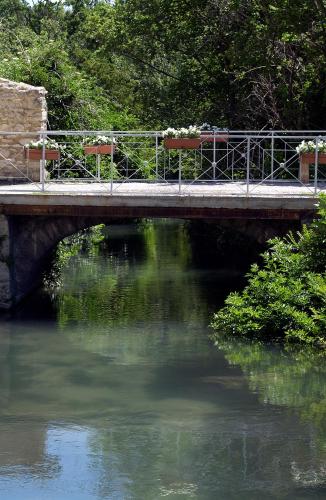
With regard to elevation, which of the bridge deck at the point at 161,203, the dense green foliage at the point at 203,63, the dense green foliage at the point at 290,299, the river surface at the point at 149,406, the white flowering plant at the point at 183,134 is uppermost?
the dense green foliage at the point at 203,63

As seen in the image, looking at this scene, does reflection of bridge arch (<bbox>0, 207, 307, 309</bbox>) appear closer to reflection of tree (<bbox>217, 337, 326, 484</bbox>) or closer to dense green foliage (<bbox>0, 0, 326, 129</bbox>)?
reflection of tree (<bbox>217, 337, 326, 484</bbox>)

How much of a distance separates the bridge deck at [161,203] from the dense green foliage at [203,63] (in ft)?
19.5

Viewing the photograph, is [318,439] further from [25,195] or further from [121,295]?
[121,295]

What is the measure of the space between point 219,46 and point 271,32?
3.38 metres

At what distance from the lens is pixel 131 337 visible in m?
14.4

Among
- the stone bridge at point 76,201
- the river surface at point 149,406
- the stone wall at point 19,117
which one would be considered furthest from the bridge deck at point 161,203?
the stone wall at point 19,117

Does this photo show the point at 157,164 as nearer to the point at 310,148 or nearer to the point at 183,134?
the point at 183,134

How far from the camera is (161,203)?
1491 centimetres

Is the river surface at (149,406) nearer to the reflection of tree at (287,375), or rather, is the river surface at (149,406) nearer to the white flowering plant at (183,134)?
the reflection of tree at (287,375)

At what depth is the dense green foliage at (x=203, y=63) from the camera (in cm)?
2159

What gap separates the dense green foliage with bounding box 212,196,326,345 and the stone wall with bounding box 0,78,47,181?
551 cm

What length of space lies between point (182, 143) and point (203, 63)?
33.8 ft

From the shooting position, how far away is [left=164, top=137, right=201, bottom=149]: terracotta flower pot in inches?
621

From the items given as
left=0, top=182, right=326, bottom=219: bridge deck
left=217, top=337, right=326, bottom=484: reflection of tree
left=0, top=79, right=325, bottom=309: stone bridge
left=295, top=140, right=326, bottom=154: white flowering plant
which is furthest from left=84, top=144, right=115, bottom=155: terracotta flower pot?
left=217, top=337, right=326, bottom=484: reflection of tree
